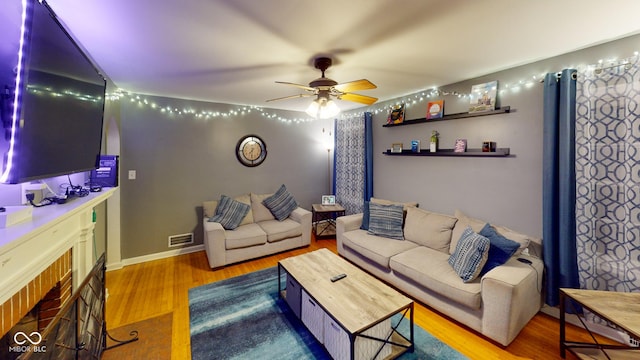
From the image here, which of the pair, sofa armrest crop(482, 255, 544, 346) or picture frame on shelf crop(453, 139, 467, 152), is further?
picture frame on shelf crop(453, 139, 467, 152)

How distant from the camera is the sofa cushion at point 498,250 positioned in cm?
220

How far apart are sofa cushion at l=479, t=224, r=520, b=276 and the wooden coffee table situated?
0.91 m

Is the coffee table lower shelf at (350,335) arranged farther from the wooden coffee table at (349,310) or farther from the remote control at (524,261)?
the remote control at (524,261)

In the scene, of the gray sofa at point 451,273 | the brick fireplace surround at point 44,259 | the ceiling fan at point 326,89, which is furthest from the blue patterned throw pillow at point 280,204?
the brick fireplace surround at point 44,259

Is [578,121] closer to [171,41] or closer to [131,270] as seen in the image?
[171,41]

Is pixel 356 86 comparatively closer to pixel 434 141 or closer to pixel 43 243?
pixel 434 141

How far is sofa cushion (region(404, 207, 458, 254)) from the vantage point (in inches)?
113

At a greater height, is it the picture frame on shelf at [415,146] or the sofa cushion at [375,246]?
the picture frame on shelf at [415,146]

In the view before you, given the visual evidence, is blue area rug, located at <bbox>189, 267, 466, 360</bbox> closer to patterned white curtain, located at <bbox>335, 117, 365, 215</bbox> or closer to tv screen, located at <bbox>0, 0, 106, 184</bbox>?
tv screen, located at <bbox>0, 0, 106, 184</bbox>

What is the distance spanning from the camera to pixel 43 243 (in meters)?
1.25

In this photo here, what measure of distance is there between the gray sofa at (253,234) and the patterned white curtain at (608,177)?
3198 mm

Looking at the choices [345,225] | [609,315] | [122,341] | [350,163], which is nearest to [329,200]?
[350,163]

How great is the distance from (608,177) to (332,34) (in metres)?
2.50

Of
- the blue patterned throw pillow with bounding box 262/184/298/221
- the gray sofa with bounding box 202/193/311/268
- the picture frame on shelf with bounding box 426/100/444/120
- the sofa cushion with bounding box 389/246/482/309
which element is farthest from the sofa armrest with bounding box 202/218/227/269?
the picture frame on shelf with bounding box 426/100/444/120
